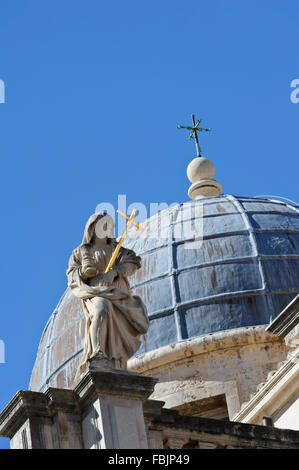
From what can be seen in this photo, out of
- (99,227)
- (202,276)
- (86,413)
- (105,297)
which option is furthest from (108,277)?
(202,276)

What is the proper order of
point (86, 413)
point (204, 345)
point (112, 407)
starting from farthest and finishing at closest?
point (204, 345)
point (86, 413)
point (112, 407)

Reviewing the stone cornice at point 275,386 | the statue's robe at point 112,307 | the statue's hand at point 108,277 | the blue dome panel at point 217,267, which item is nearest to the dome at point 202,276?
the blue dome panel at point 217,267

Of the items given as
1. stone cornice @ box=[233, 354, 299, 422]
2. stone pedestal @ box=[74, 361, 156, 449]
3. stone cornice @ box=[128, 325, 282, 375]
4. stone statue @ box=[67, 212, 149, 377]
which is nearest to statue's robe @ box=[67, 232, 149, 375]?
stone statue @ box=[67, 212, 149, 377]

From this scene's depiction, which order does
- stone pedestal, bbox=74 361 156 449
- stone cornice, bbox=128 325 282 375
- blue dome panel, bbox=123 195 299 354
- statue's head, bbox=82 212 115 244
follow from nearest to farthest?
stone pedestal, bbox=74 361 156 449, statue's head, bbox=82 212 115 244, stone cornice, bbox=128 325 282 375, blue dome panel, bbox=123 195 299 354

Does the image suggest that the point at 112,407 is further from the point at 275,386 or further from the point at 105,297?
the point at 275,386

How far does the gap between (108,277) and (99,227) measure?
2.85 feet

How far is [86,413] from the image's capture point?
19.6 metres

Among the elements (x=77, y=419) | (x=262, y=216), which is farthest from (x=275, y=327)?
(x=262, y=216)

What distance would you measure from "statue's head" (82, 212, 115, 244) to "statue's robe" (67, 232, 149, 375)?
0.07 meters

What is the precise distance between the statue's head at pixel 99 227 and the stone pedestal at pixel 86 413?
2446 millimetres

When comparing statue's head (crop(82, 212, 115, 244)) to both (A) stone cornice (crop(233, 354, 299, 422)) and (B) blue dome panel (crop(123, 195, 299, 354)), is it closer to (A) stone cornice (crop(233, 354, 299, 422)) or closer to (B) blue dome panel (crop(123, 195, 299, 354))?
(A) stone cornice (crop(233, 354, 299, 422))

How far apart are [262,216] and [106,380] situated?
15644 mm

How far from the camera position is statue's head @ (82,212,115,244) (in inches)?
846

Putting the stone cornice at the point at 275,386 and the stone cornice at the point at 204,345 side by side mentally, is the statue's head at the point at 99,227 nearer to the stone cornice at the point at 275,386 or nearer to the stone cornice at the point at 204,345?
the stone cornice at the point at 275,386
